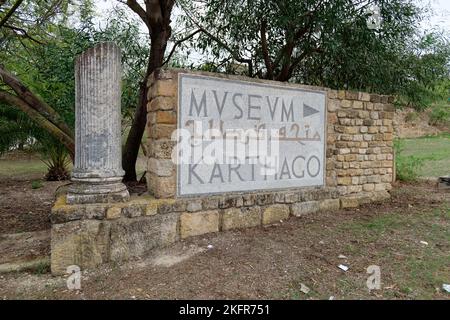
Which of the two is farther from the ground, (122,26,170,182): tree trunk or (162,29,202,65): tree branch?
(162,29,202,65): tree branch

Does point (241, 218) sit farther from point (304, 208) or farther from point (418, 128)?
point (418, 128)

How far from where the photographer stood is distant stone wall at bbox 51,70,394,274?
10.9 ft

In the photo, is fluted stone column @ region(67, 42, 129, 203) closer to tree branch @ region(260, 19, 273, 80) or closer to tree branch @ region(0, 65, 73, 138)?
tree branch @ region(0, 65, 73, 138)

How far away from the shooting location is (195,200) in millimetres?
3939

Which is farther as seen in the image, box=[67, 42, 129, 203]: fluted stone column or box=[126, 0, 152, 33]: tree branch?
box=[126, 0, 152, 33]: tree branch

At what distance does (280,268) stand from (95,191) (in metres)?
1.94

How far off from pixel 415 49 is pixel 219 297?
643cm

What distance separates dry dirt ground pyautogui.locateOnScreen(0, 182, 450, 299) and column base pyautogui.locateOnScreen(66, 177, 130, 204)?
66 cm

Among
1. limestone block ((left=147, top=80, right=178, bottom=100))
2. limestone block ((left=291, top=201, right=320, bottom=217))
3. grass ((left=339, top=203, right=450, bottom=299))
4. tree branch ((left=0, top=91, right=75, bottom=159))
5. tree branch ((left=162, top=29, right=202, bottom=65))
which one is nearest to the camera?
grass ((left=339, top=203, right=450, bottom=299))

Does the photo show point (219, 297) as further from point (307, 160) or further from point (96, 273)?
point (307, 160)

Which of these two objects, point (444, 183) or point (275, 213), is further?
point (444, 183)

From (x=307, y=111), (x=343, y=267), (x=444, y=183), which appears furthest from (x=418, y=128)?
(x=343, y=267)

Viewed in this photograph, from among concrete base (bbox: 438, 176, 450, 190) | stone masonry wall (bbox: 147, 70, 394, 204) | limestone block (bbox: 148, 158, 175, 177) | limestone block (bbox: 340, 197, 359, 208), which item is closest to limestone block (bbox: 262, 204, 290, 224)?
stone masonry wall (bbox: 147, 70, 394, 204)

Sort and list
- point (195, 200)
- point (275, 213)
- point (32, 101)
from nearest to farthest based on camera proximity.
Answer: point (195, 200), point (275, 213), point (32, 101)
